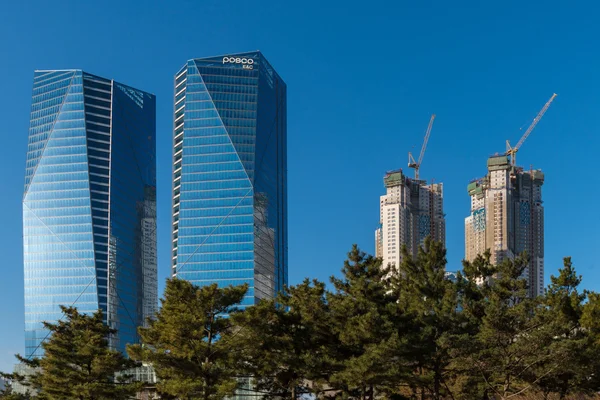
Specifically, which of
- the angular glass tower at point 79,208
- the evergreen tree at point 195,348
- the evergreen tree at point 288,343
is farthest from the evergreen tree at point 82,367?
the angular glass tower at point 79,208

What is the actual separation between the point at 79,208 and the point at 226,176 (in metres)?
35.5

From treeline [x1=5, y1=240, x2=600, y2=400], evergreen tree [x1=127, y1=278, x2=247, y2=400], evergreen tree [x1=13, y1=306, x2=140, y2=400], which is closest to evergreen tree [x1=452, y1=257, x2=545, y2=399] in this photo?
treeline [x1=5, y1=240, x2=600, y2=400]

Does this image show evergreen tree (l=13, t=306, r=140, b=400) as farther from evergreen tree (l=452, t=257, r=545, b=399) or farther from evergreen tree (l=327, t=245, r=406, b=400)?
evergreen tree (l=452, t=257, r=545, b=399)

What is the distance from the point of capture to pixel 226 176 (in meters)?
171

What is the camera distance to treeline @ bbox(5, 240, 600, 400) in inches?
1652

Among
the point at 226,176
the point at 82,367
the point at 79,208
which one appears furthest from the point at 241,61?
the point at 82,367

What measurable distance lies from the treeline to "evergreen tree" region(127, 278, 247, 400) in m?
0.07

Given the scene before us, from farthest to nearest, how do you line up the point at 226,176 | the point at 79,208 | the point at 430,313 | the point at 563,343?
the point at 226,176
the point at 79,208
the point at 430,313
the point at 563,343

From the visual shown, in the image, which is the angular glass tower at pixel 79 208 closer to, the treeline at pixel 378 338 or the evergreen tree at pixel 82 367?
the evergreen tree at pixel 82 367

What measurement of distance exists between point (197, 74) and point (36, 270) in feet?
203

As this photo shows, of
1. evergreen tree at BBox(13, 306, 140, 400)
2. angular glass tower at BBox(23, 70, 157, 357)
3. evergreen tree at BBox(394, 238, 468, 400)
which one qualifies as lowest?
evergreen tree at BBox(13, 306, 140, 400)

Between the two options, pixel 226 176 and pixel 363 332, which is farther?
pixel 226 176

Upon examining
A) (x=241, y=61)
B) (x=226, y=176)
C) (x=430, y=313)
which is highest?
(x=241, y=61)

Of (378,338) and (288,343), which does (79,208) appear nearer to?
(288,343)
